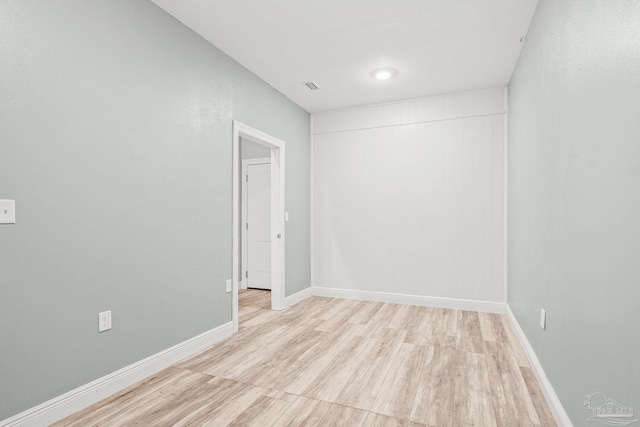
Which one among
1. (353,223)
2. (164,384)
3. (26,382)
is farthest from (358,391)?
(353,223)

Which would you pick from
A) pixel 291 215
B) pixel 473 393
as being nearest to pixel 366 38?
pixel 291 215

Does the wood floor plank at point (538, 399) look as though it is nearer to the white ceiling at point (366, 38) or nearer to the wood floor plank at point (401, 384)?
the wood floor plank at point (401, 384)

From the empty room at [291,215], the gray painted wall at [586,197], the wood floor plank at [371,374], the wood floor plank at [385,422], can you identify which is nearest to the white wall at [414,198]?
the empty room at [291,215]

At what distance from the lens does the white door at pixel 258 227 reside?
520 centimetres

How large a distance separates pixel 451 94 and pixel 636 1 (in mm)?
3243

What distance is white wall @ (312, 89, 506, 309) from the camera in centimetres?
395

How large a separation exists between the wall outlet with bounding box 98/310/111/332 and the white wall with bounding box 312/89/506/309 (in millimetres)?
3064

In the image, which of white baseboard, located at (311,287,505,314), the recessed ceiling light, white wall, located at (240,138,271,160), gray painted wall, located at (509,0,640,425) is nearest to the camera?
gray painted wall, located at (509,0,640,425)

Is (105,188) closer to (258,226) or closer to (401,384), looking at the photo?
(401,384)

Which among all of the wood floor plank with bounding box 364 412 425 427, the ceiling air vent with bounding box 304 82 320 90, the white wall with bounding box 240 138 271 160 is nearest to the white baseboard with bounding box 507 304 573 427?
the wood floor plank with bounding box 364 412 425 427

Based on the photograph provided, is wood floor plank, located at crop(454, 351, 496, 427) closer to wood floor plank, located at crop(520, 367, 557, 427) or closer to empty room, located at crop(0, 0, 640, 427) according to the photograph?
empty room, located at crop(0, 0, 640, 427)

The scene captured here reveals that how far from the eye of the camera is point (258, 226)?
5.27 m

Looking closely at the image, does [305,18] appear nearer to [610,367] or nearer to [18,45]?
[18,45]

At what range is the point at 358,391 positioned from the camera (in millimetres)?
2148
